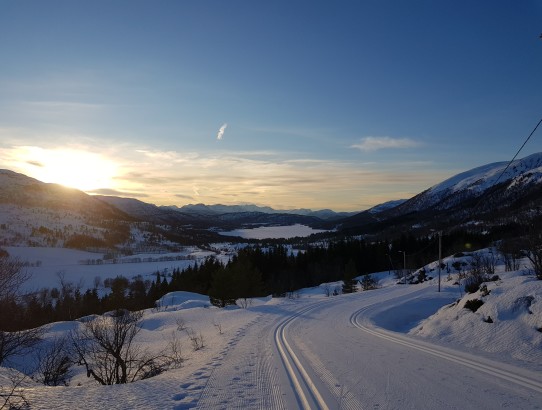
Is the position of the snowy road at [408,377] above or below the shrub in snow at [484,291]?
below

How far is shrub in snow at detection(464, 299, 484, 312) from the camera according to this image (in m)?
15.8

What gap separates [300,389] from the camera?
866cm

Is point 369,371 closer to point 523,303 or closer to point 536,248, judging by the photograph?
point 523,303

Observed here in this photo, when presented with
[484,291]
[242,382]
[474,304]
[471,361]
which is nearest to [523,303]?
[474,304]

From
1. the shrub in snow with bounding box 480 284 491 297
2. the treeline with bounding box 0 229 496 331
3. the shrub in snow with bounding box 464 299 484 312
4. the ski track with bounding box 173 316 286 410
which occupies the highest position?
the shrub in snow with bounding box 480 284 491 297

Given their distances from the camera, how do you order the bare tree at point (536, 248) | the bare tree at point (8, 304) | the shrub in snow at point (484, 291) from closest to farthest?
the shrub in snow at point (484, 291), the bare tree at point (8, 304), the bare tree at point (536, 248)

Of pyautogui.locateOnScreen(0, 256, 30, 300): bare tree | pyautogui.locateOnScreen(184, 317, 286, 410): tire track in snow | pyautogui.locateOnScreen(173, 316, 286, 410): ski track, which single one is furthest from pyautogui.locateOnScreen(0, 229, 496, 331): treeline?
pyautogui.locateOnScreen(173, 316, 286, 410): ski track

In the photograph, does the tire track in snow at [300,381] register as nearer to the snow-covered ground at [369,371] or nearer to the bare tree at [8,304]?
the snow-covered ground at [369,371]

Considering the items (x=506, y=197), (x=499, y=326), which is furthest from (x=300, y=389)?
(x=506, y=197)

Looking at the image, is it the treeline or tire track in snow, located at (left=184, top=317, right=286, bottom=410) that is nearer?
tire track in snow, located at (left=184, top=317, right=286, bottom=410)

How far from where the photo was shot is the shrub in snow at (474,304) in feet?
51.9

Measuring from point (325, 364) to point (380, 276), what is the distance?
8626 cm

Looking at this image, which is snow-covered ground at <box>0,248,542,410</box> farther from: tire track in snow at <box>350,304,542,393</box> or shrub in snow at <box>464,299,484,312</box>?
shrub in snow at <box>464,299,484,312</box>

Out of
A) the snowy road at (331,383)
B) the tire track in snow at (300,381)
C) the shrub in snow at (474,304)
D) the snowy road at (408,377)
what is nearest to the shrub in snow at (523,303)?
the shrub in snow at (474,304)
